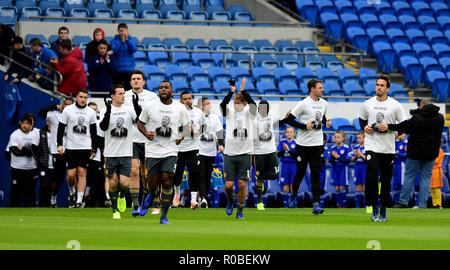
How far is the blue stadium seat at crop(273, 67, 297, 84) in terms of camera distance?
79.9 ft

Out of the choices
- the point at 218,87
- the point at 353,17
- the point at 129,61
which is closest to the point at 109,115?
the point at 129,61

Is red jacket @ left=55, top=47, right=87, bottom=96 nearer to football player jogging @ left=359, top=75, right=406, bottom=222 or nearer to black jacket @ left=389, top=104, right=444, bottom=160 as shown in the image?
black jacket @ left=389, top=104, right=444, bottom=160

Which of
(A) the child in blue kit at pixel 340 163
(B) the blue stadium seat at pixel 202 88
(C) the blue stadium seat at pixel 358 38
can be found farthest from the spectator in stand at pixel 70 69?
(C) the blue stadium seat at pixel 358 38

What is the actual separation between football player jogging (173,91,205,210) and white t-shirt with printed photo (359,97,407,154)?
A: 409 centimetres

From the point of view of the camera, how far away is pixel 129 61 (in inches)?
749

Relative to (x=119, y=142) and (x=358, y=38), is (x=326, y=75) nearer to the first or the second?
(x=358, y=38)

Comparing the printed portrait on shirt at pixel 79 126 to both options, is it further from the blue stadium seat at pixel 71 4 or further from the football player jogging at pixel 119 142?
the blue stadium seat at pixel 71 4

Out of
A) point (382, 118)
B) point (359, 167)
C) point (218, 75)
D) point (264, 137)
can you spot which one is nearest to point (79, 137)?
point (264, 137)

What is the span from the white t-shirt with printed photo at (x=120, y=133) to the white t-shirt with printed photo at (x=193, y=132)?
2546 mm

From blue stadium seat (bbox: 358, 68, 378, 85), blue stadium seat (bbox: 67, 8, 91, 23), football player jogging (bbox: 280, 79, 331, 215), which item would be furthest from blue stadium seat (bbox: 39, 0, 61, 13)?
football player jogging (bbox: 280, 79, 331, 215)

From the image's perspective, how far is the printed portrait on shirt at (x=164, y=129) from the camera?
1178 cm
